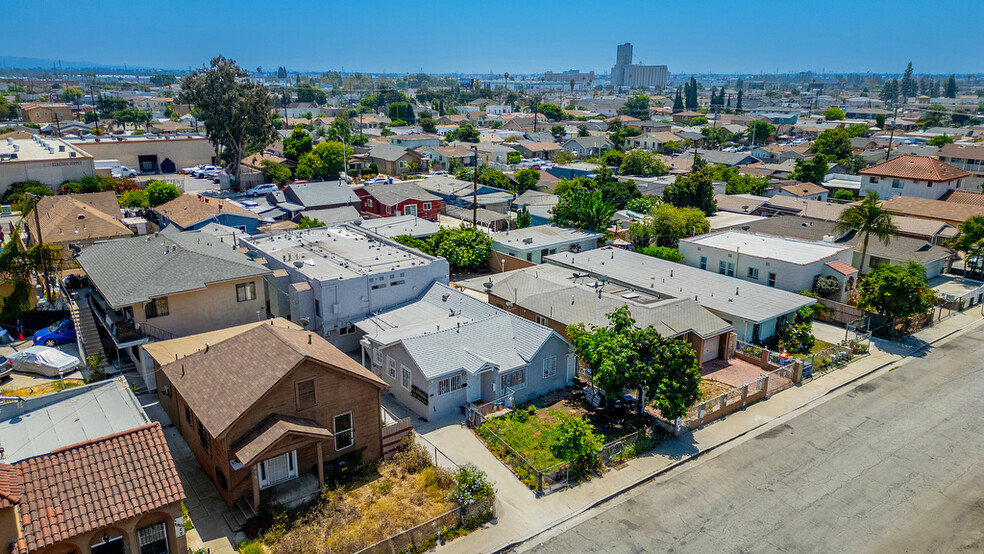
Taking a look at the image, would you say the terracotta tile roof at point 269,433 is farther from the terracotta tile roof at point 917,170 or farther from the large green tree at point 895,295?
the terracotta tile roof at point 917,170

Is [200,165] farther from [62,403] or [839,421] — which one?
[839,421]

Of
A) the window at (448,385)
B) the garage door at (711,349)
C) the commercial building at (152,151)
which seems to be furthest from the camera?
the commercial building at (152,151)

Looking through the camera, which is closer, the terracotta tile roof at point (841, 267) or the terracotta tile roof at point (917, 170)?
the terracotta tile roof at point (841, 267)

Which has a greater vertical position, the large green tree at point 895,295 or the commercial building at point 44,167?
the commercial building at point 44,167

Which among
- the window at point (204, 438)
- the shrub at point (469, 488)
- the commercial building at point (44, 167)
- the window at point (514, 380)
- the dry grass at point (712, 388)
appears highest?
the commercial building at point (44, 167)

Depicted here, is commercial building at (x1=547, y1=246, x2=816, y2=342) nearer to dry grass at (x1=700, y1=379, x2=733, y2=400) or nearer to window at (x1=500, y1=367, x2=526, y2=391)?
dry grass at (x1=700, y1=379, x2=733, y2=400)

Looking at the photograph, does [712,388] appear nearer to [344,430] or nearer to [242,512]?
[344,430]

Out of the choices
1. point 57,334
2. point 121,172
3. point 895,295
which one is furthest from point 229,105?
point 895,295

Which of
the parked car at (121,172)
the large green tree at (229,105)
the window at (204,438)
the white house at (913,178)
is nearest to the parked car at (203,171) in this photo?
the parked car at (121,172)
